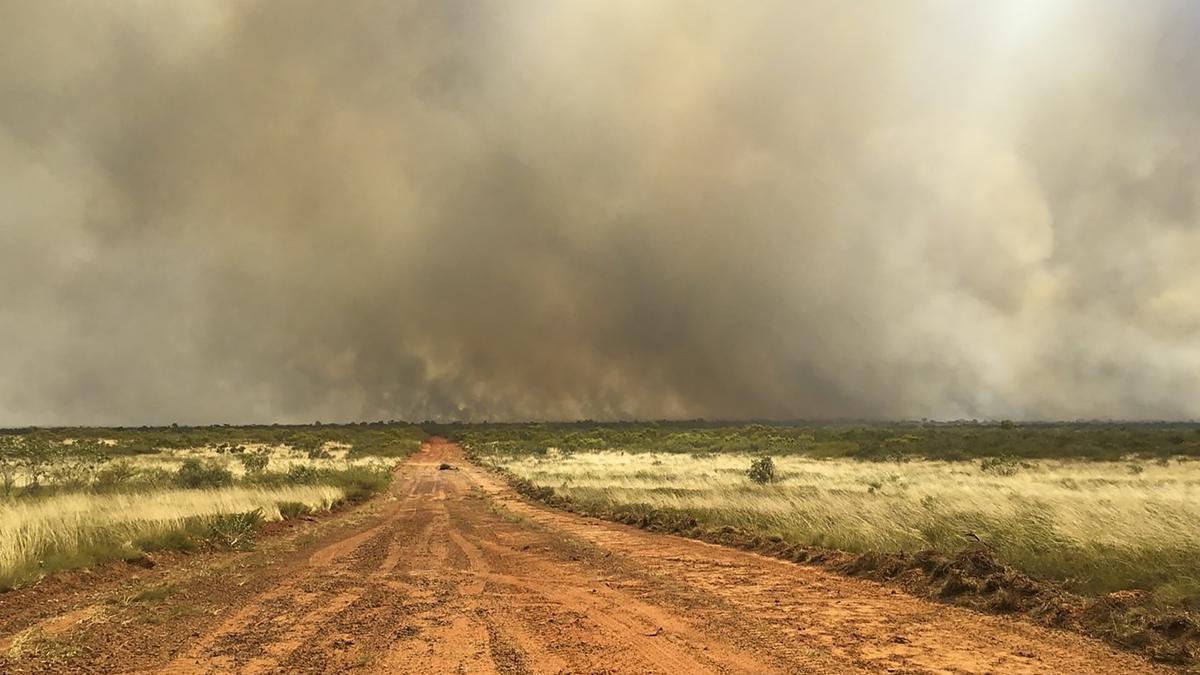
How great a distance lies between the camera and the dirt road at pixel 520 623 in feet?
22.9

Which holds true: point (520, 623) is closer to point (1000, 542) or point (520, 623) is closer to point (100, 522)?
point (1000, 542)

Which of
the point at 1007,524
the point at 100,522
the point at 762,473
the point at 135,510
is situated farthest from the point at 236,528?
the point at 762,473

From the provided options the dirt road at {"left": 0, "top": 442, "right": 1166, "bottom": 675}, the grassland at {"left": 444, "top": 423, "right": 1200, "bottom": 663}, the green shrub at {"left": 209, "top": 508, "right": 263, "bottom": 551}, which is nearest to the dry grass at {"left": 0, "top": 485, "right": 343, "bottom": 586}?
the green shrub at {"left": 209, "top": 508, "right": 263, "bottom": 551}

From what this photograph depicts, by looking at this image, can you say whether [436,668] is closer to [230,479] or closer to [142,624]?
[142,624]

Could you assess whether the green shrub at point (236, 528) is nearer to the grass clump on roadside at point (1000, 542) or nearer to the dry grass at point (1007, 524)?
the grass clump on roadside at point (1000, 542)

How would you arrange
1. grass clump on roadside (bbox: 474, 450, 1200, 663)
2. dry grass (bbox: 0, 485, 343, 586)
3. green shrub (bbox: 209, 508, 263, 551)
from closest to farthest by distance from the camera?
grass clump on roadside (bbox: 474, 450, 1200, 663) < dry grass (bbox: 0, 485, 343, 586) < green shrub (bbox: 209, 508, 263, 551)

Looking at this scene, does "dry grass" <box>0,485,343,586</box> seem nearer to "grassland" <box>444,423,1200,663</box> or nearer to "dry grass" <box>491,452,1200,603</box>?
"grassland" <box>444,423,1200,663</box>

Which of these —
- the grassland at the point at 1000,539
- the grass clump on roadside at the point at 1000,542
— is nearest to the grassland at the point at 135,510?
the grassland at the point at 1000,539

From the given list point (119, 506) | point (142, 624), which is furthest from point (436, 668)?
point (119, 506)

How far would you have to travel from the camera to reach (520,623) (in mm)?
8547

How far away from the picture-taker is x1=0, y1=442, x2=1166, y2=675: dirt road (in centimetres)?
696

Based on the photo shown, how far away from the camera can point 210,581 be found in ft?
38.7

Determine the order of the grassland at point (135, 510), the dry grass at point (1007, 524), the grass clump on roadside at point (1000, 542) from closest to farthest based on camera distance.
→ the grass clump on roadside at point (1000, 542) < the dry grass at point (1007, 524) < the grassland at point (135, 510)

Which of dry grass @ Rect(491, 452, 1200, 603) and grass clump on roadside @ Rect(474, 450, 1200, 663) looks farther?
dry grass @ Rect(491, 452, 1200, 603)
